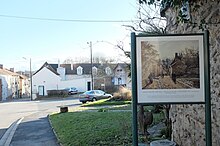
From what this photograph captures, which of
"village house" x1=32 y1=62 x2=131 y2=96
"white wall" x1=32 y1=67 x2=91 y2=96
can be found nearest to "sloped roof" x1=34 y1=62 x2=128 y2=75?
"village house" x1=32 y1=62 x2=131 y2=96

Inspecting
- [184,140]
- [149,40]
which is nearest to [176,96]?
[149,40]

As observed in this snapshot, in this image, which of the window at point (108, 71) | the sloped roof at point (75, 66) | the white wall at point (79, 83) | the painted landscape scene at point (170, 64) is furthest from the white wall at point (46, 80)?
the painted landscape scene at point (170, 64)

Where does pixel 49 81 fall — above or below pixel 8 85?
above

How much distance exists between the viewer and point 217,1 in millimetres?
4863

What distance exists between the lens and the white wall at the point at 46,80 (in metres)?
63.6

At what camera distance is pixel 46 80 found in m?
63.6

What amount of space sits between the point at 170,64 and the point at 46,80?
6058 centimetres

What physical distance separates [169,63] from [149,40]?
0.48m

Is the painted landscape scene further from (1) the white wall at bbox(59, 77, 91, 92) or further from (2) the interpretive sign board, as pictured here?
(1) the white wall at bbox(59, 77, 91, 92)

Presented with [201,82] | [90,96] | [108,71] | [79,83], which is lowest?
[90,96]

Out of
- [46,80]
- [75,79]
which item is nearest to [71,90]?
[75,79]

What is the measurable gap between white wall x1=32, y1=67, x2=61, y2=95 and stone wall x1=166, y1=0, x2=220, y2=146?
188ft

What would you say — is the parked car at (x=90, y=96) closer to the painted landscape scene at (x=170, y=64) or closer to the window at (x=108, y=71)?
the window at (x=108, y=71)

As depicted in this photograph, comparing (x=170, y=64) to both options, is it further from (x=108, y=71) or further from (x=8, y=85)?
(x=8, y=85)
